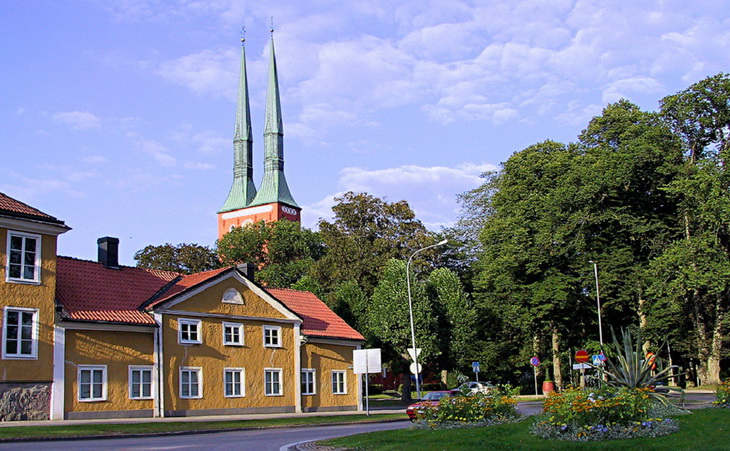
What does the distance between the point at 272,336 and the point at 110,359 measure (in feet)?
30.0

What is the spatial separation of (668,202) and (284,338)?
2929 cm

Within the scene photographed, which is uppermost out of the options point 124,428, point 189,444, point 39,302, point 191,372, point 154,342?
point 39,302

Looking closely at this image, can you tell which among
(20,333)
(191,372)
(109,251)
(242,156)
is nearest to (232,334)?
(191,372)

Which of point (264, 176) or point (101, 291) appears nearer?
point (101, 291)

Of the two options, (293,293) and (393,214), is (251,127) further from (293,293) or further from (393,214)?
(293,293)

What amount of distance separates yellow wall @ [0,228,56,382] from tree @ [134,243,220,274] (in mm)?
56261

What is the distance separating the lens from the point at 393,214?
64.9 meters

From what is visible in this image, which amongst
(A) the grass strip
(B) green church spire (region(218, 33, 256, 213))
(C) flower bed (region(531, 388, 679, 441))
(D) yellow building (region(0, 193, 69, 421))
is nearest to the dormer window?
(A) the grass strip

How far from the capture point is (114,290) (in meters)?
34.2

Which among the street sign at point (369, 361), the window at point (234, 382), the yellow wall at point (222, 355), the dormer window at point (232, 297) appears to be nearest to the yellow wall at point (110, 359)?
the yellow wall at point (222, 355)

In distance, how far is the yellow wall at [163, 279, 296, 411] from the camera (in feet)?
112

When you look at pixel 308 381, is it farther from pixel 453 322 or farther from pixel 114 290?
pixel 453 322

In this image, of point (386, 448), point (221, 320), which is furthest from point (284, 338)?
point (386, 448)

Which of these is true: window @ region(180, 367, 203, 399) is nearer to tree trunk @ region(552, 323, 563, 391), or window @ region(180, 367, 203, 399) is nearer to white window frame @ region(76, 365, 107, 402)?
white window frame @ region(76, 365, 107, 402)
